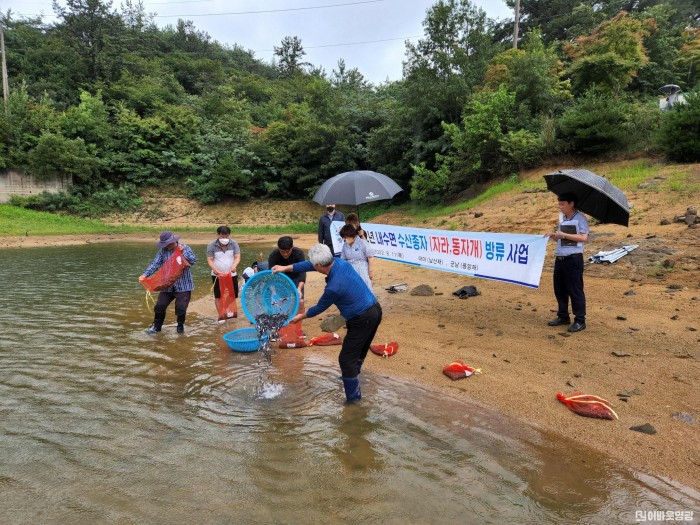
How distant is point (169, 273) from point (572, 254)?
6.15 meters

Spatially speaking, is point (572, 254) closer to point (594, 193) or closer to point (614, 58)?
point (594, 193)

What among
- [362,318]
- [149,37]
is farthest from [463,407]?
[149,37]

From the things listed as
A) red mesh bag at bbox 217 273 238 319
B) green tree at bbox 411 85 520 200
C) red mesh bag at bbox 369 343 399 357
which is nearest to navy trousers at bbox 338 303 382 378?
red mesh bag at bbox 369 343 399 357

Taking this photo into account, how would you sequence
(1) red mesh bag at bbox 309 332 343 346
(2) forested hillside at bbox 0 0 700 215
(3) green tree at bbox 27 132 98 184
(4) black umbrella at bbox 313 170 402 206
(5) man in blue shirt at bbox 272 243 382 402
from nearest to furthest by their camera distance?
1. (5) man in blue shirt at bbox 272 243 382 402
2. (1) red mesh bag at bbox 309 332 343 346
3. (4) black umbrella at bbox 313 170 402 206
4. (2) forested hillside at bbox 0 0 700 215
5. (3) green tree at bbox 27 132 98 184

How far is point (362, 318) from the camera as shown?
4371 mm

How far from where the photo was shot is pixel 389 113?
102ft

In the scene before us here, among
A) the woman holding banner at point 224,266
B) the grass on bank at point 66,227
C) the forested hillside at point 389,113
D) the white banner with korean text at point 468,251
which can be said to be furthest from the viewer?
the grass on bank at point 66,227

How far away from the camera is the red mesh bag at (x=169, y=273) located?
22.2ft

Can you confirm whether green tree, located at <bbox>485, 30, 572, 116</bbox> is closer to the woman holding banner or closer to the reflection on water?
the woman holding banner

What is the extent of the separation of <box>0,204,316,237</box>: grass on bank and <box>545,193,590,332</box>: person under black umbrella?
2190 cm

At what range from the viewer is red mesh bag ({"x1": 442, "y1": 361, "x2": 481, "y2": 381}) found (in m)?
5.14

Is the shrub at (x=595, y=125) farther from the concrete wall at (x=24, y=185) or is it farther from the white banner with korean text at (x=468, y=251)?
the concrete wall at (x=24, y=185)

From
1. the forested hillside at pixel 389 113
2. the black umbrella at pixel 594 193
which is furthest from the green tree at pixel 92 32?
the black umbrella at pixel 594 193

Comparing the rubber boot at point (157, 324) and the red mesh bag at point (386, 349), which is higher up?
the rubber boot at point (157, 324)
